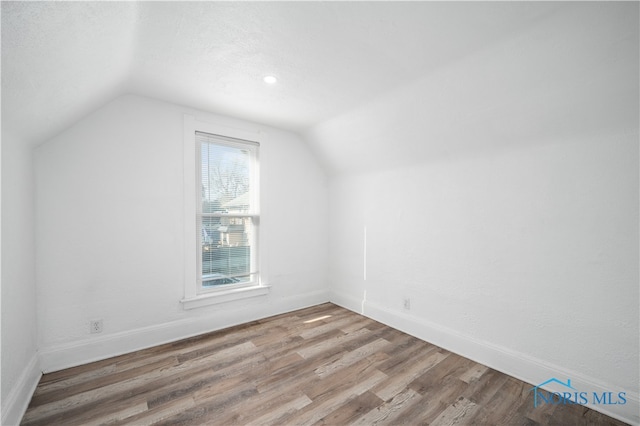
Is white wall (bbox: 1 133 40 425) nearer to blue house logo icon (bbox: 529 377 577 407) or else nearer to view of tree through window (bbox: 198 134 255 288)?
view of tree through window (bbox: 198 134 255 288)

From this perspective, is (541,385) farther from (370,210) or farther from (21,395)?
(21,395)

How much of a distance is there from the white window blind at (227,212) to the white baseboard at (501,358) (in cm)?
176

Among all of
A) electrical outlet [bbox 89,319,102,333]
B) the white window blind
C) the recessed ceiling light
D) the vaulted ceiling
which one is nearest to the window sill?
the white window blind

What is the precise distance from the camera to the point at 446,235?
2.81 metres

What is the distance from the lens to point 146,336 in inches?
108

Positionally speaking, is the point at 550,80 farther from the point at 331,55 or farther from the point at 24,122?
the point at 24,122

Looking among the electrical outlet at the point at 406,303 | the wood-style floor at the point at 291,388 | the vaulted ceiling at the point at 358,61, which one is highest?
the vaulted ceiling at the point at 358,61

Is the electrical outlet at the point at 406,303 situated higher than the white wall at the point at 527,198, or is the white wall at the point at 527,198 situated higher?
the white wall at the point at 527,198

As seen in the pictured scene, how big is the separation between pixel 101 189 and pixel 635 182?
416 centimetres

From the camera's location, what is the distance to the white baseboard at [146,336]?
7.79ft

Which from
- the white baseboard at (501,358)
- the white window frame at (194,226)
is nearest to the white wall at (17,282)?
the white window frame at (194,226)

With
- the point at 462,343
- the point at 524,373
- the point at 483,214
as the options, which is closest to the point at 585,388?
the point at 524,373

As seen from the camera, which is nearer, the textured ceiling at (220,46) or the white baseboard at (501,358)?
the textured ceiling at (220,46)

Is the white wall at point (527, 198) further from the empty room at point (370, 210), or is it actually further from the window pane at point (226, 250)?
the window pane at point (226, 250)
